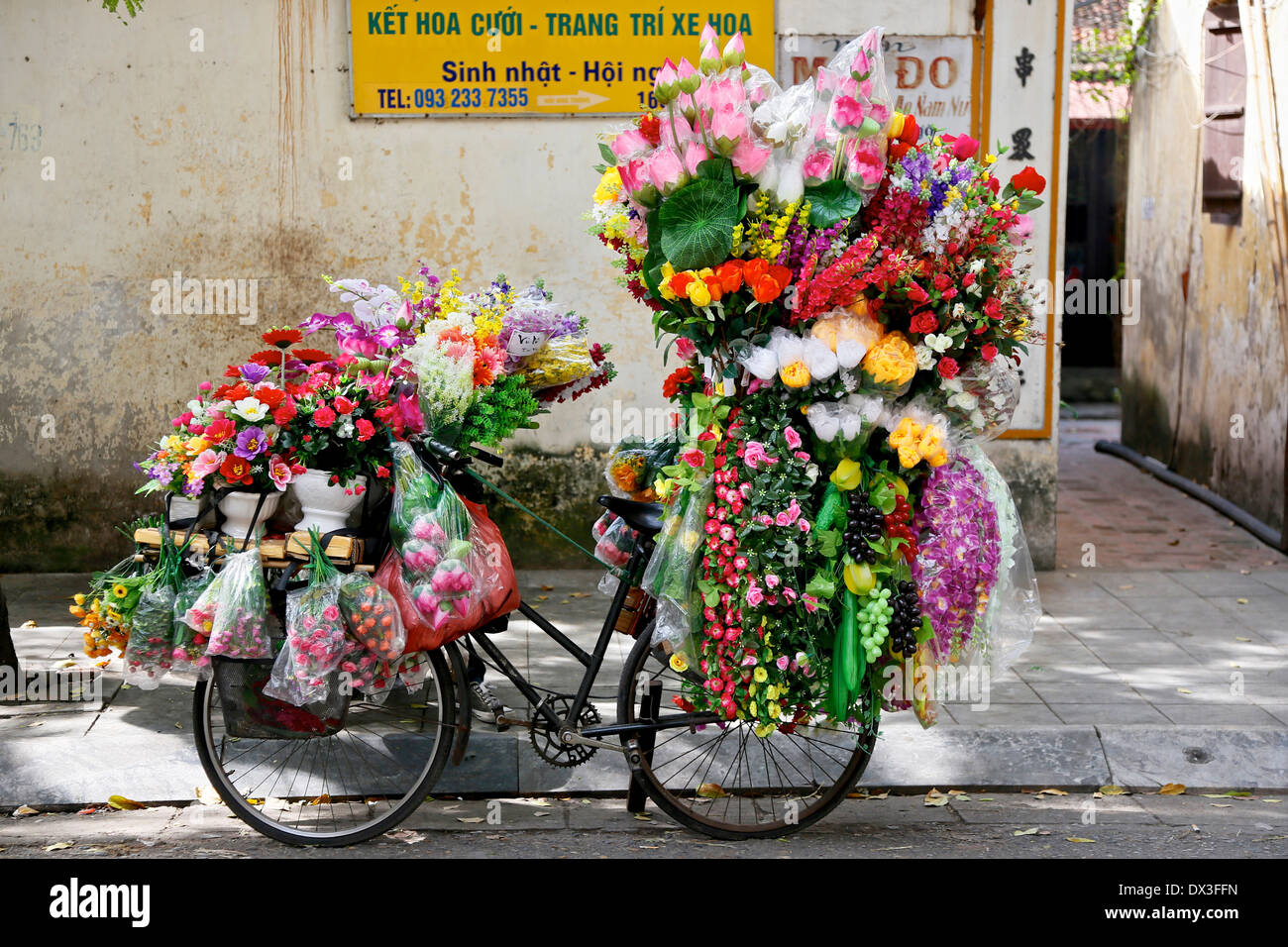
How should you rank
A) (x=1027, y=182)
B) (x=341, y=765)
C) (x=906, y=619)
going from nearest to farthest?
(x=1027, y=182) → (x=906, y=619) → (x=341, y=765)

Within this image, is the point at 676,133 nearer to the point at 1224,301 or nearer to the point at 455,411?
the point at 455,411

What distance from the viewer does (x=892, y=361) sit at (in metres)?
3.65

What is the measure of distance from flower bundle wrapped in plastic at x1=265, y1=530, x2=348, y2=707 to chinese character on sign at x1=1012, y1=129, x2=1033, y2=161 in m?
4.87

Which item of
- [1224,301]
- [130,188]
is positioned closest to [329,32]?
[130,188]

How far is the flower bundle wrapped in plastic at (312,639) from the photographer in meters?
3.77

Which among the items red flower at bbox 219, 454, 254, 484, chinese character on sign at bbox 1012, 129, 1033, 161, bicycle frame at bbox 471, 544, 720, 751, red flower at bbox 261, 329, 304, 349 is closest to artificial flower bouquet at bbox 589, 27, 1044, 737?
bicycle frame at bbox 471, 544, 720, 751

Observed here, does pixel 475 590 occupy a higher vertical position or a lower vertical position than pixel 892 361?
lower

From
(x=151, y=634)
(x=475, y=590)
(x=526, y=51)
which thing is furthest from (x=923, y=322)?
(x=526, y=51)

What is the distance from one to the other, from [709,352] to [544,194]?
139 inches

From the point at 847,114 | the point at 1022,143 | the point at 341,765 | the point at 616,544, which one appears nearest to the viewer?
the point at 847,114

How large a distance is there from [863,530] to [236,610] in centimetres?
183

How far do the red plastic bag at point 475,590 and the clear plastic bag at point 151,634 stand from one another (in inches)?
24.4

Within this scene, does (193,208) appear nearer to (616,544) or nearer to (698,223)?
(616,544)

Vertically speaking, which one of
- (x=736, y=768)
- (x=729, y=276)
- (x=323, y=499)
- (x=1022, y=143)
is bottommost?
(x=736, y=768)
